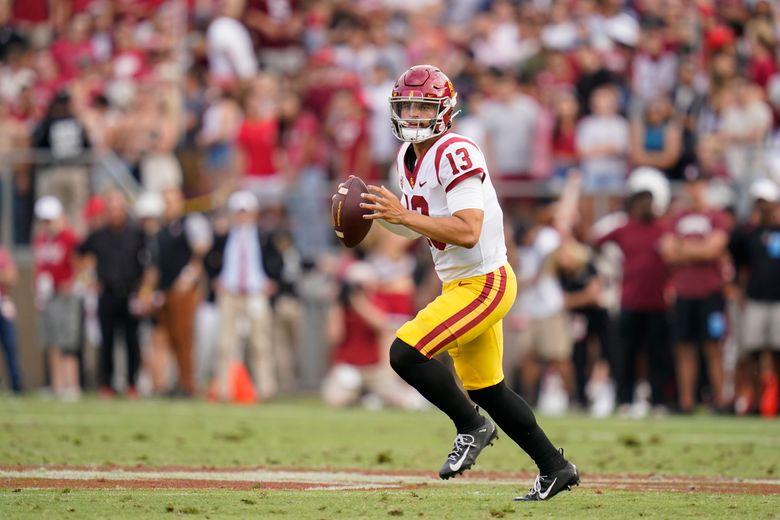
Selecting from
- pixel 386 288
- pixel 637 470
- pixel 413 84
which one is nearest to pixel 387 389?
pixel 386 288

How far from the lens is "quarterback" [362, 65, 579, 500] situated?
6.75m

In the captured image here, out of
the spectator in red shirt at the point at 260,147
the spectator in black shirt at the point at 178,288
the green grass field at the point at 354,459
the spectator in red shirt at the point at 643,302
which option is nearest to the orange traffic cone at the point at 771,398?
the green grass field at the point at 354,459

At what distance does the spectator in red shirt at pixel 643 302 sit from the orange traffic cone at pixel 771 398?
3.14 feet

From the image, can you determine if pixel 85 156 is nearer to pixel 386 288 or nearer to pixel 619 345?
pixel 386 288

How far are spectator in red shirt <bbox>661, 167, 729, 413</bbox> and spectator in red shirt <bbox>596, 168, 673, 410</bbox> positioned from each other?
0.48ft

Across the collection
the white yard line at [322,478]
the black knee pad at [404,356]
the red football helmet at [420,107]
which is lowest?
the white yard line at [322,478]

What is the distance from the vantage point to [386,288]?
Result: 49.6 feet

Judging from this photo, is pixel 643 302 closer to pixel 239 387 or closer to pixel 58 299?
pixel 239 387

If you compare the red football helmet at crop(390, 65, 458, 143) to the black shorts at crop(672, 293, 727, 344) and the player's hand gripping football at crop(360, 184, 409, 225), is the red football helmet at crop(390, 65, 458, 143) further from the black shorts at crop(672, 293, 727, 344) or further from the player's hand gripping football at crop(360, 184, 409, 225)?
the black shorts at crop(672, 293, 727, 344)

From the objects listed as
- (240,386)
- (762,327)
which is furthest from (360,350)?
(762,327)

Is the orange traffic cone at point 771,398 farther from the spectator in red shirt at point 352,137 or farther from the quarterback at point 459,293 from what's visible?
the quarterback at point 459,293

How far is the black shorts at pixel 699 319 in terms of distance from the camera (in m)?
13.7

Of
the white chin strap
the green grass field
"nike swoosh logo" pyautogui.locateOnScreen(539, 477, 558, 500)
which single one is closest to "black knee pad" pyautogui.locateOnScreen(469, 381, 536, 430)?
"nike swoosh logo" pyautogui.locateOnScreen(539, 477, 558, 500)

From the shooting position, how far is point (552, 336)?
14.7m
